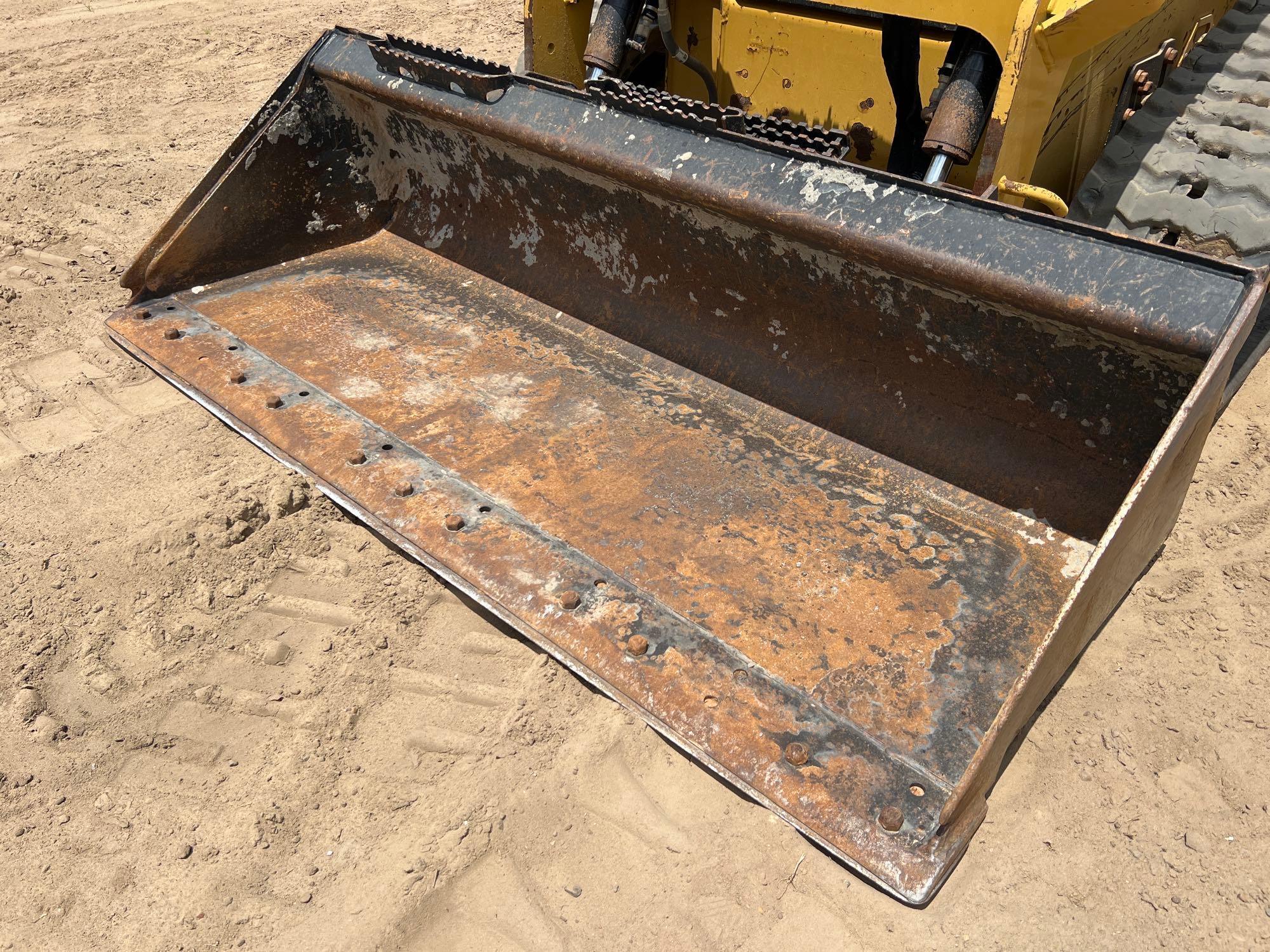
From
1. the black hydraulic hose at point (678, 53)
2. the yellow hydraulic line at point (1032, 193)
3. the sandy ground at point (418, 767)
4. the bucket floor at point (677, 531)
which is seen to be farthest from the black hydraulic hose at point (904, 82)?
the sandy ground at point (418, 767)

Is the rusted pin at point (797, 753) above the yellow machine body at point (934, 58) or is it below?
below

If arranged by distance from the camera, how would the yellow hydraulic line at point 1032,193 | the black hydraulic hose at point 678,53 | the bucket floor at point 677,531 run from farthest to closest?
1. the black hydraulic hose at point 678,53
2. the yellow hydraulic line at point 1032,193
3. the bucket floor at point 677,531

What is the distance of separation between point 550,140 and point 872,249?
99cm

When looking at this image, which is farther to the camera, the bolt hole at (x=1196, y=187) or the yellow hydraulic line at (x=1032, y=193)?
the bolt hole at (x=1196, y=187)

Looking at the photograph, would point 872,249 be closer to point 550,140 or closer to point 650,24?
point 550,140

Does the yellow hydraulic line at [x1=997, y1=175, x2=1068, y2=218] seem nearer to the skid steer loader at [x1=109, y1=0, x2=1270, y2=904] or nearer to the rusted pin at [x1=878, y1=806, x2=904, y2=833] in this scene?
the skid steer loader at [x1=109, y1=0, x2=1270, y2=904]

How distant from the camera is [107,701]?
1908mm

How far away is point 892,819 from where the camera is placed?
1.52m

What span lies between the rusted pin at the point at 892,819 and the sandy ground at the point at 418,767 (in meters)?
0.17

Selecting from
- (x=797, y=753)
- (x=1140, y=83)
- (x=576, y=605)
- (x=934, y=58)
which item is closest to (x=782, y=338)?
(x=934, y=58)

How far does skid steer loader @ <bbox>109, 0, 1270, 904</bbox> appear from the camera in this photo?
1.72m

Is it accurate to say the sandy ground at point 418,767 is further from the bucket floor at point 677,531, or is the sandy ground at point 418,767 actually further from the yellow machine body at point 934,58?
the yellow machine body at point 934,58

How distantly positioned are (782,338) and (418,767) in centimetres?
139

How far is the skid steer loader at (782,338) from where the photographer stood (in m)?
1.72
